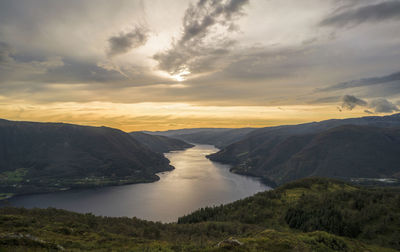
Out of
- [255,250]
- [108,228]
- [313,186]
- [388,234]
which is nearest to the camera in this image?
[255,250]

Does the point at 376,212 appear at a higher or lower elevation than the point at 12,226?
lower

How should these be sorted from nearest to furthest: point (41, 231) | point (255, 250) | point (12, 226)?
point (255, 250)
point (41, 231)
point (12, 226)

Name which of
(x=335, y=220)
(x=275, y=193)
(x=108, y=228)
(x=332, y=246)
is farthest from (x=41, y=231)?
(x=275, y=193)

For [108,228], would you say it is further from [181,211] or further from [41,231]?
[181,211]

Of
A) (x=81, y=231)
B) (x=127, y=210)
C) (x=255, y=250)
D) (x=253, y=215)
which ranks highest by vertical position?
(x=255, y=250)

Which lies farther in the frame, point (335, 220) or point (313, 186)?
point (313, 186)

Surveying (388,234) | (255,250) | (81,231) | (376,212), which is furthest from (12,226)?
(376,212)
